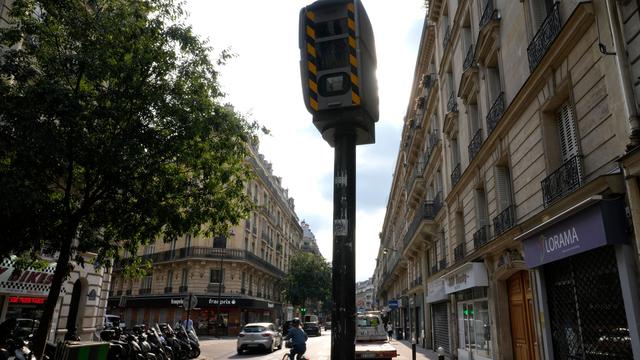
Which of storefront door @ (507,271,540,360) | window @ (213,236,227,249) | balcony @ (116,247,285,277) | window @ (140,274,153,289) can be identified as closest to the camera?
storefront door @ (507,271,540,360)

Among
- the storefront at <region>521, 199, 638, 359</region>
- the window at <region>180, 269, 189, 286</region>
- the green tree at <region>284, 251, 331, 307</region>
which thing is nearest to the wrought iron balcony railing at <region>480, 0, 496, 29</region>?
the storefront at <region>521, 199, 638, 359</region>

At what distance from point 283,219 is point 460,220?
166ft

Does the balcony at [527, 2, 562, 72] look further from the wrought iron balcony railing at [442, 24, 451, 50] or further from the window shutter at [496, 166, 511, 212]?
the wrought iron balcony railing at [442, 24, 451, 50]

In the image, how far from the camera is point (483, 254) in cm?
1379

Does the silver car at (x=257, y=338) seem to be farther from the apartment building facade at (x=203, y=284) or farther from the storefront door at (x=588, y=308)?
the storefront door at (x=588, y=308)

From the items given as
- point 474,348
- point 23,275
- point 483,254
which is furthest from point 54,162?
point 474,348

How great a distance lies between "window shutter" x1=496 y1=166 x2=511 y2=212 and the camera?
12.8m

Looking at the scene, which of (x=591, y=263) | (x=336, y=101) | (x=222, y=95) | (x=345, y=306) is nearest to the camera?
(x=345, y=306)

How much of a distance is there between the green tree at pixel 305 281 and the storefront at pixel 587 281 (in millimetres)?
48454

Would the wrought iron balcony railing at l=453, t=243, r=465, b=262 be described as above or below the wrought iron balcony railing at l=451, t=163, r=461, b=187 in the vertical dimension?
below

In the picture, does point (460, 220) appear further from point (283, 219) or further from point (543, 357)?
point (283, 219)

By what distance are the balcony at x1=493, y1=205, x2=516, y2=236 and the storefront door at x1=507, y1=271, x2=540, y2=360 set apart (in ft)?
4.14

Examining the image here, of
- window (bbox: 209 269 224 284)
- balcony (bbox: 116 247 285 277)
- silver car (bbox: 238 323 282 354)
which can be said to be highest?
balcony (bbox: 116 247 285 277)

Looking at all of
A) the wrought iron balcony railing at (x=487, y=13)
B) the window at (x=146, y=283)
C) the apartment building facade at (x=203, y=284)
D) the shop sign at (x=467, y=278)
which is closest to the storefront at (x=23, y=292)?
the shop sign at (x=467, y=278)
